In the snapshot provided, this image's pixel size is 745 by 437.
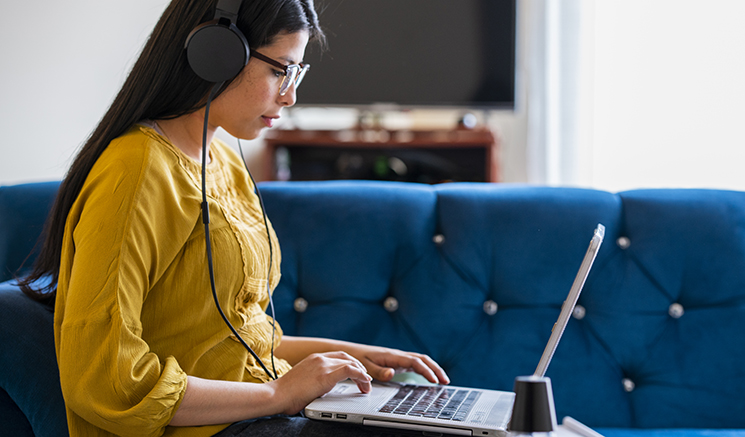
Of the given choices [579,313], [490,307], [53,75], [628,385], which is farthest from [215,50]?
[53,75]

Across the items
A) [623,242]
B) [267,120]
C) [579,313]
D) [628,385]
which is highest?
[267,120]

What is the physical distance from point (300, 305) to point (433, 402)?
450 mm

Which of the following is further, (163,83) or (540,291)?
(540,291)

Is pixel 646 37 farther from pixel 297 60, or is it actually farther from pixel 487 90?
pixel 297 60

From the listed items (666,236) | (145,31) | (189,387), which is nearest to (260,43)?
(189,387)

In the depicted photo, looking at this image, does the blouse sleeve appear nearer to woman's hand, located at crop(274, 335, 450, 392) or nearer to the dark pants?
the dark pants

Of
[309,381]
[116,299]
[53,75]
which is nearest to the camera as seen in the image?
[116,299]

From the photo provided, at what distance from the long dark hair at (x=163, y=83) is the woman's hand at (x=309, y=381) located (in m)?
0.38

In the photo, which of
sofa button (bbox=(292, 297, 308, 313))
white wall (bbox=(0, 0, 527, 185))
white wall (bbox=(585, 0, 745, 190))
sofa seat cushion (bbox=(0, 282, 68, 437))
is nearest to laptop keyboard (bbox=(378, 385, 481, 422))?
sofa button (bbox=(292, 297, 308, 313))

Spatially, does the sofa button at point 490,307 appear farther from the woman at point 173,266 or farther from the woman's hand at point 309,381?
the woman's hand at point 309,381

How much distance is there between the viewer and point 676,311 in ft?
3.88

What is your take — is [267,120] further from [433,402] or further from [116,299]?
A: [433,402]

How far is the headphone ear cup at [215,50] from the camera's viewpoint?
2.49 feet

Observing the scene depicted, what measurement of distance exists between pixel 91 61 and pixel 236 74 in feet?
4.13
